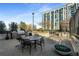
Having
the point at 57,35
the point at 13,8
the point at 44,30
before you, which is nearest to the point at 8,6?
the point at 13,8

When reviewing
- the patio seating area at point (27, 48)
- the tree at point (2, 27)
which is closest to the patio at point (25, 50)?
the patio seating area at point (27, 48)

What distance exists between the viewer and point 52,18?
3055mm

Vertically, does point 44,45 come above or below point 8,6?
below

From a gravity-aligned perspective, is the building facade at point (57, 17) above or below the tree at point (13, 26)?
above

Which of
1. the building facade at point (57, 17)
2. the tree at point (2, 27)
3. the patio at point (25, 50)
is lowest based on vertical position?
the patio at point (25, 50)

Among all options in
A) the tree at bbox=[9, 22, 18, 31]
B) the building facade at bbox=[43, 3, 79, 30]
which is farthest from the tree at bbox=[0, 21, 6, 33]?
the building facade at bbox=[43, 3, 79, 30]

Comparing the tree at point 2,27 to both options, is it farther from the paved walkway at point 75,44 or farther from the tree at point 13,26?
the paved walkway at point 75,44

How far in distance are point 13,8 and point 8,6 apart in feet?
0.26

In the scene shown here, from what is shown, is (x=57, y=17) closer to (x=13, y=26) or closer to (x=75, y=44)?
(x=75, y=44)

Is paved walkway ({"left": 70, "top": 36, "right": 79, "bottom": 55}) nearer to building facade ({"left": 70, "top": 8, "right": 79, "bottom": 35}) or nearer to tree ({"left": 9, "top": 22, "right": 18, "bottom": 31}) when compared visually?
building facade ({"left": 70, "top": 8, "right": 79, "bottom": 35})

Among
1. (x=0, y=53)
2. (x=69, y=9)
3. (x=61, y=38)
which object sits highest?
(x=69, y=9)

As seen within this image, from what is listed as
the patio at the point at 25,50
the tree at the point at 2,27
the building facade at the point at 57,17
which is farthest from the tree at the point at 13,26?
the building facade at the point at 57,17

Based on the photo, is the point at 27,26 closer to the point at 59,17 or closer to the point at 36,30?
the point at 36,30

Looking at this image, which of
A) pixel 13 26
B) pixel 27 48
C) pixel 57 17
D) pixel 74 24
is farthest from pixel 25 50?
pixel 74 24
